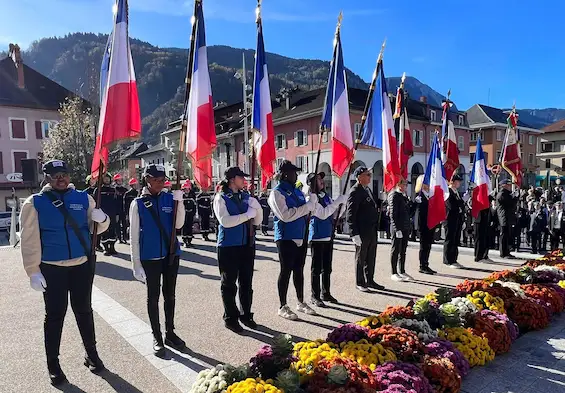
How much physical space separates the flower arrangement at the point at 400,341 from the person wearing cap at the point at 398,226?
4099 mm

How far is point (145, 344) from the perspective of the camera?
480 cm

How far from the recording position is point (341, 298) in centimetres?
679

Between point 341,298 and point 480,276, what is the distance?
331 cm

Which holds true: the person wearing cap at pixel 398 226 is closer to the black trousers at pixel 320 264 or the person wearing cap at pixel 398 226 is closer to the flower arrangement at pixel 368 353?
the black trousers at pixel 320 264

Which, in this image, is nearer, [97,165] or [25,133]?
[97,165]

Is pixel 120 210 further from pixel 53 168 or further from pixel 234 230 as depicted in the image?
pixel 53 168

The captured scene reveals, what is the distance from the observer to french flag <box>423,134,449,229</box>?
8.35 meters

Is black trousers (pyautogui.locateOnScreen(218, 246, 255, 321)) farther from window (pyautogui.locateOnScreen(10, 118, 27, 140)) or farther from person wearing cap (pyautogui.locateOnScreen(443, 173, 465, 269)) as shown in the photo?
window (pyautogui.locateOnScreen(10, 118, 27, 140))

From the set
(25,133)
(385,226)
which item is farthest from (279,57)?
(385,226)

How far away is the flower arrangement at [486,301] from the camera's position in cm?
500

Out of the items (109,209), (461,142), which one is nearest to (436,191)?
(109,209)

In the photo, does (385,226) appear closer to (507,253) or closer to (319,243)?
(507,253)

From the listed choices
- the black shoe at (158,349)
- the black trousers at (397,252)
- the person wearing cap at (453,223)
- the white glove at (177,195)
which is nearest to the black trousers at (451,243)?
the person wearing cap at (453,223)

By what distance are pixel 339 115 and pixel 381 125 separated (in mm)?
937
